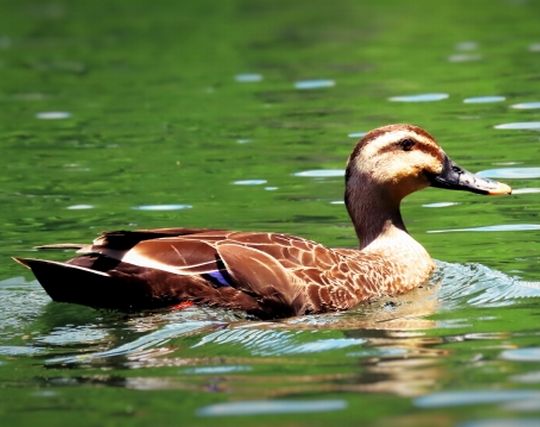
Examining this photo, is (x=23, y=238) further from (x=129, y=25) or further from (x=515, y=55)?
(x=129, y=25)

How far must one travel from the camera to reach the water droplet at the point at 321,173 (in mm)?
15085

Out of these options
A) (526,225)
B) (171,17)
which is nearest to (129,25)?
(171,17)

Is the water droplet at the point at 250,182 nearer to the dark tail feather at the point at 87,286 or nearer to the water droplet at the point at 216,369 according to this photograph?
the dark tail feather at the point at 87,286

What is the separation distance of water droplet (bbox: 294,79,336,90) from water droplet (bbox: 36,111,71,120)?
10.4 feet

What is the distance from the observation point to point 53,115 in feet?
63.6

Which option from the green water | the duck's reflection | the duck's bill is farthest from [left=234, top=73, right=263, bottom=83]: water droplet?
the duck's reflection

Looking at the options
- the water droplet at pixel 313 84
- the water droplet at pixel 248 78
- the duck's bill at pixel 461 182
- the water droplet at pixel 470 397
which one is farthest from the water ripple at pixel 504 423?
the water droplet at pixel 248 78

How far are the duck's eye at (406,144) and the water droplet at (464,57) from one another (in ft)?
33.7

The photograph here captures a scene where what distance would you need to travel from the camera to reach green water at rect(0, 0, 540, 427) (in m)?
7.88

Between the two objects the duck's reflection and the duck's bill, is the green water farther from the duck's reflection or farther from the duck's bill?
the duck's bill

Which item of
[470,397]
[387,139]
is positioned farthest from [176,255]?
[470,397]

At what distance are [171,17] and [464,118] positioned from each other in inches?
470

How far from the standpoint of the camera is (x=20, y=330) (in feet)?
32.2

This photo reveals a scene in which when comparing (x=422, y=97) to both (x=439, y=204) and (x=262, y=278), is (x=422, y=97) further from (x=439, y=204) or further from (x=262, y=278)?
(x=262, y=278)
